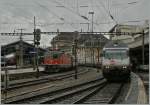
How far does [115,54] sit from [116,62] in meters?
0.60

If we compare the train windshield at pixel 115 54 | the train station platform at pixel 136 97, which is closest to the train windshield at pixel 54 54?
the train windshield at pixel 115 54

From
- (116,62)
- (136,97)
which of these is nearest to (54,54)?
(116,62)

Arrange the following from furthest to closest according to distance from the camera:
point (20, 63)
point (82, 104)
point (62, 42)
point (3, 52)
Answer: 1. point (62, 42)
2. point (20, 63)
3. point (82, 104)
4. point (3, 52)

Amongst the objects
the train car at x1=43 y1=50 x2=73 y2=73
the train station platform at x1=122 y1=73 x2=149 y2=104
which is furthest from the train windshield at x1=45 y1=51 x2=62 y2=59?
the train station platform at x1=122 y1=73 x2=149 y2=104

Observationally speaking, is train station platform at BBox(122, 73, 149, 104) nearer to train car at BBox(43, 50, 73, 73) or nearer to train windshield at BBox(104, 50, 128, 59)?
train windshield at BBox(104, 50, 128, 59)

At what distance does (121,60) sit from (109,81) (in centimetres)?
244

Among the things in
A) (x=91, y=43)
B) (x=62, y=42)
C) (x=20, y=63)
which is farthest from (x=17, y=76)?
(x=62, y=42)

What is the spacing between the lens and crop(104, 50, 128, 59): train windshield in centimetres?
3030

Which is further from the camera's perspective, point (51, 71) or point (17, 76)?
point (51, 71)

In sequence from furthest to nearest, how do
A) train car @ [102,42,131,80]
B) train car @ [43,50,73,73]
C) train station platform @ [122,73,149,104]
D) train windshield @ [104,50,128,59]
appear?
1. train car @ [43,50,73,73]
2. train windshield @ [104,50,128,59]
3. train car @ [102,42,131,80]
4. train station platform @ [122,73,149,104]

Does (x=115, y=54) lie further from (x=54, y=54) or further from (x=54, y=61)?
(x=54, y=54)

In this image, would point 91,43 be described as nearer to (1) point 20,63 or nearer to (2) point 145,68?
(2) point 145,68

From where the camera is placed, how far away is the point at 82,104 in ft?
54.2

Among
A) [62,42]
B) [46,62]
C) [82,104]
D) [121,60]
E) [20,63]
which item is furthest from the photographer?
[62,42]
